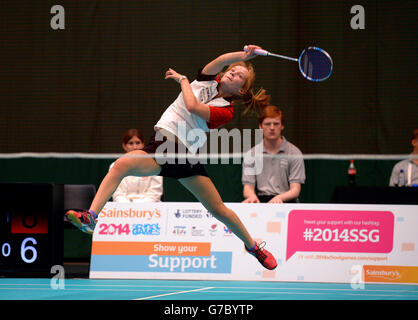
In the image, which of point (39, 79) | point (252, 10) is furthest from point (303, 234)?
point (39, 79)

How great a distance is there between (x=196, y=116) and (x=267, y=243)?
2030mm

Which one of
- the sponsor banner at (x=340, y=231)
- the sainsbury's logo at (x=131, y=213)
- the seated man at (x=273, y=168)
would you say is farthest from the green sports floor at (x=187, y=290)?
the seated man at (x=273, y=168)

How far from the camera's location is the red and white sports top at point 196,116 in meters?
4.66

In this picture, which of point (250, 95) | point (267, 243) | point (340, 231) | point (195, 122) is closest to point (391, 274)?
point (340, 231)

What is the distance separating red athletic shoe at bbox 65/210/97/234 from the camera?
13.8ft

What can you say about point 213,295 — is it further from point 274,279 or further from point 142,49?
point 142,49

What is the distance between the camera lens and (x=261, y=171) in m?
6.72

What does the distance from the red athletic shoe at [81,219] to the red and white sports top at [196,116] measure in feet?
2.72

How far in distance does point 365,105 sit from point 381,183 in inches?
39.6

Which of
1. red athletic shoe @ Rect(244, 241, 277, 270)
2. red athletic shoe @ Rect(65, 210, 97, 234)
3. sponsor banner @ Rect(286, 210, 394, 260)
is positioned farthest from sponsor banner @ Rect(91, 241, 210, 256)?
red athletic shoe @ Rect(65, 210, 97, 234)

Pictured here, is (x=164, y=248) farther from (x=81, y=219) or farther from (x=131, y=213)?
(x=81, y=219)

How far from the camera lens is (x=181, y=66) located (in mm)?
8188

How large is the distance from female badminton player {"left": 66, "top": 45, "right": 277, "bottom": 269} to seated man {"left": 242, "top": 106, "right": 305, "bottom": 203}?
1.70 m

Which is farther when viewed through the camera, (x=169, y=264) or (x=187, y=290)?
(x=169, y=264)
